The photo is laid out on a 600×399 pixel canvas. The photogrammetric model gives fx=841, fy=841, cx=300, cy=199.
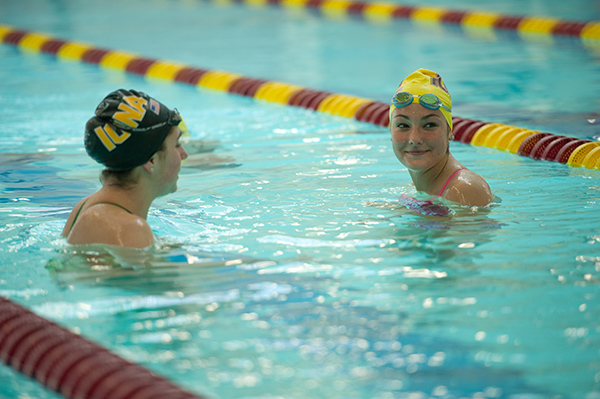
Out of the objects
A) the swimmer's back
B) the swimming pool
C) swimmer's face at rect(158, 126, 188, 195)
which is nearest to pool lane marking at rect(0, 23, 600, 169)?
the swimming pool

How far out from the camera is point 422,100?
4.33 meters

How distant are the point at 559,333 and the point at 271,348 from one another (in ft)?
3.28

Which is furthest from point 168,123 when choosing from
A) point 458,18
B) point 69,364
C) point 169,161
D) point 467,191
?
point 458,18

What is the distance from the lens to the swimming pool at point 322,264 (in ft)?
9.10

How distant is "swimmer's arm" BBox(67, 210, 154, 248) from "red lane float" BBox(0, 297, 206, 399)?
460 mm

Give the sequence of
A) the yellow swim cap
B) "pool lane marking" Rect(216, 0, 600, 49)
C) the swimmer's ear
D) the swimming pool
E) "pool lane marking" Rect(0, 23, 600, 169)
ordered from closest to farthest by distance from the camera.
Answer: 1. the swimming pool
2. the swimmer's ear
3. the yellow swim cap
4. "pool lane marking" Rect(0, 23, 600, 169)
5. "pool lane marking" Rect(216, 0, 600, 49)

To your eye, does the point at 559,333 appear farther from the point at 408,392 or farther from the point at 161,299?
the point at 161,299

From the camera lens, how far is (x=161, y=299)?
11.0ft

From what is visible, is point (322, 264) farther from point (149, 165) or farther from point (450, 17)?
point (450, 17)

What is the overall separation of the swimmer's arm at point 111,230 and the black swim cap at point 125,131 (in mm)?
239

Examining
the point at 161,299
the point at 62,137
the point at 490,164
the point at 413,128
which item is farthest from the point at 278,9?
the point at 161,299

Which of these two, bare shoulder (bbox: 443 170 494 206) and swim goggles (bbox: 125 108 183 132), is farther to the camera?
bare shoulder (bbox: 443 170 494 206)

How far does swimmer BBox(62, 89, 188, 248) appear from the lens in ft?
A: 11.7

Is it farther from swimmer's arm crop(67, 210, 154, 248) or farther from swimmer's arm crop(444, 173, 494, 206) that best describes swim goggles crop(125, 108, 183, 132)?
swimmer's arm crop(444, 173, 494, 206)
